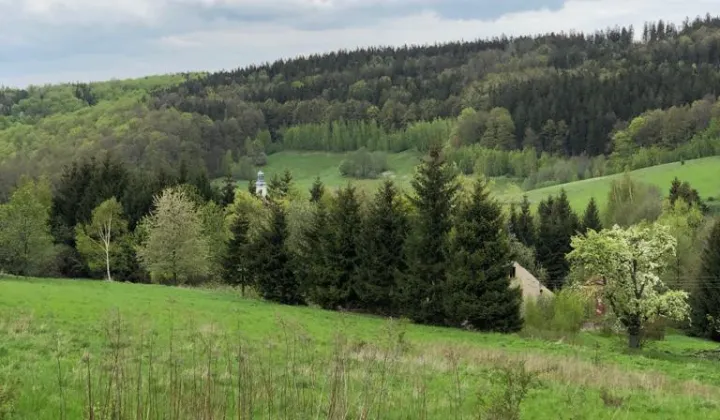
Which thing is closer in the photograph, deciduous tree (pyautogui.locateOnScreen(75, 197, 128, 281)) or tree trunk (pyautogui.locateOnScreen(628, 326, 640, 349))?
tree trunk (pyautogui.locateOnScreen(628, 326, 640, 349))

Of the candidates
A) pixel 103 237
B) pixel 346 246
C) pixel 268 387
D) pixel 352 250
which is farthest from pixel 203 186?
pixel 268 387

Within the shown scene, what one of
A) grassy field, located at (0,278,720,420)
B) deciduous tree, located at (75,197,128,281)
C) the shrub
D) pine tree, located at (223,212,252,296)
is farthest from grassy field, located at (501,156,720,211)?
grassy field, located at (0,278,720,420)

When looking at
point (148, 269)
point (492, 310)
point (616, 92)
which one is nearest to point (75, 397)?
point (492, 310)

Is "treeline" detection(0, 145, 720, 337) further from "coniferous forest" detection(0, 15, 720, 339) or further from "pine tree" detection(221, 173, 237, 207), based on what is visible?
"pine tree" detection(221, 173, 237, 207)

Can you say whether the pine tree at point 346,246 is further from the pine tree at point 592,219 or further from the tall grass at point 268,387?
the pine tree at point 592,219

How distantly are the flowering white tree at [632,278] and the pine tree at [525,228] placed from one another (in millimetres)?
42413

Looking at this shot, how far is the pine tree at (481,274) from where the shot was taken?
34781 mm

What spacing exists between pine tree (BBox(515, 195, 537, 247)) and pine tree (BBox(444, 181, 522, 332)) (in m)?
46.8

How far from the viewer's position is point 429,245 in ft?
121

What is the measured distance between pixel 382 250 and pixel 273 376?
1113 inches

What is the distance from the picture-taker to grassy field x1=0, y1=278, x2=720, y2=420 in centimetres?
675

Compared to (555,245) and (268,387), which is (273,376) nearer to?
(268,387)

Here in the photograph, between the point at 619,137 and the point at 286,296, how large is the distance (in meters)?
129

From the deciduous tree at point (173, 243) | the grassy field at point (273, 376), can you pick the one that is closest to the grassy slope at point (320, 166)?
the deciduous tree at point (173, 243)
